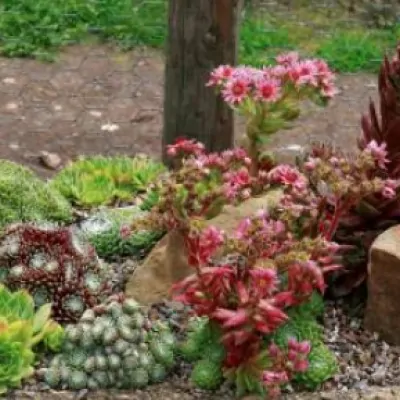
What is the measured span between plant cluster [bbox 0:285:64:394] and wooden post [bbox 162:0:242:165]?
1521mm

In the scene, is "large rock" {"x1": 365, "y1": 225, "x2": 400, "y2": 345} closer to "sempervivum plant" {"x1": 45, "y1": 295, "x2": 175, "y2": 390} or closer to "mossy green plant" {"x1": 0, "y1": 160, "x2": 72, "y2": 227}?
"sempervivum plant" {"x1": 45, "y1": 295, "x2": 175, "y2": 390}

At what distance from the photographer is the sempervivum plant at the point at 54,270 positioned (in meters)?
3.93

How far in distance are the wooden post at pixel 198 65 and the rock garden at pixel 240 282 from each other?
2.45ft

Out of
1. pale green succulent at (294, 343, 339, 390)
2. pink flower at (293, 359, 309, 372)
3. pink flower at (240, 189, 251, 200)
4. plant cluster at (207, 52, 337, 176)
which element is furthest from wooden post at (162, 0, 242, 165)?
pink flower at (293, 359, 309, 372)

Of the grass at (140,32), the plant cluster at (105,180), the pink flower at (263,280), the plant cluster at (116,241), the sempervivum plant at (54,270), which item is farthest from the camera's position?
the grass at (140,32)

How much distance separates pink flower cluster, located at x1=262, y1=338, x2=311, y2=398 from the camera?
348cm

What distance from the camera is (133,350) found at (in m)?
3.64

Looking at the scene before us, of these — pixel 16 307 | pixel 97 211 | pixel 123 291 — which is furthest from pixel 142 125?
pixel 16 307

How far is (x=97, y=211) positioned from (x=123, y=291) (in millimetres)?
636

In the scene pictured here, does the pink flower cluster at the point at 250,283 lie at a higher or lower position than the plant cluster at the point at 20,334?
higher

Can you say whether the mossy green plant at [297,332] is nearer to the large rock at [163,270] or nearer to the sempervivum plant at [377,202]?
the sempervivum plant at [377,202]

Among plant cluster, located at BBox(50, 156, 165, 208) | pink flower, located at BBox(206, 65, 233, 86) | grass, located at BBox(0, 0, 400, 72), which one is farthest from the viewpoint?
grass, located at BBox(0, 0, 400, 72)

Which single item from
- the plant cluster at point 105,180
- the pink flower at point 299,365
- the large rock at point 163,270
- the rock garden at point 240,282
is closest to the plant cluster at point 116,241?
the rock garden at point 240,282

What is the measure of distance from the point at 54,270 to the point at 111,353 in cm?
41
